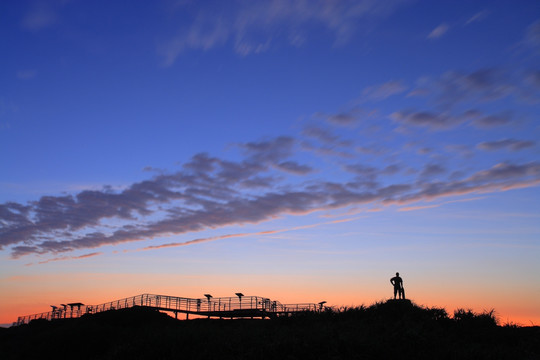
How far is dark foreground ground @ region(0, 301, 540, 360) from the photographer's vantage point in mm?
22953

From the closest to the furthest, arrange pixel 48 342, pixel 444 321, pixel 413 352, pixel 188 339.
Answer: pixel 413 352
pixel 188 339
pixel 444 321
pixel 48 342

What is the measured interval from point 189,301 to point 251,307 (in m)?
7.15

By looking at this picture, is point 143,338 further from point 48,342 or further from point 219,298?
point 219,298

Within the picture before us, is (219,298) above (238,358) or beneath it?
above

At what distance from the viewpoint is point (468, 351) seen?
2284 centimetres

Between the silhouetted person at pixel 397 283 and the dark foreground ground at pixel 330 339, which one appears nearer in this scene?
the dark foreground ground at pixel 330 339

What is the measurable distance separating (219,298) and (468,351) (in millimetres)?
25916

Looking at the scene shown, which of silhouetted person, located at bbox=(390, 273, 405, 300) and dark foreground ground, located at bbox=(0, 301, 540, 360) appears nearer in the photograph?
dark foreground ground, located at bbox=(0, 301, 540, 360)

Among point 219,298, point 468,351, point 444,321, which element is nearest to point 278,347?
point 468,351

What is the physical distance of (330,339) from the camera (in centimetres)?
2381

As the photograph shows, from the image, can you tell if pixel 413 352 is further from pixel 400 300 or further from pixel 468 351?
pixel 400 300

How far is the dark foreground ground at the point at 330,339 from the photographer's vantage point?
2295 cm

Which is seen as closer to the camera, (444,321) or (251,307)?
(444,321)

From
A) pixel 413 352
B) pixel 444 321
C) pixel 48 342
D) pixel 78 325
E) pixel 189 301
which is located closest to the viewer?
pixel 413 352
